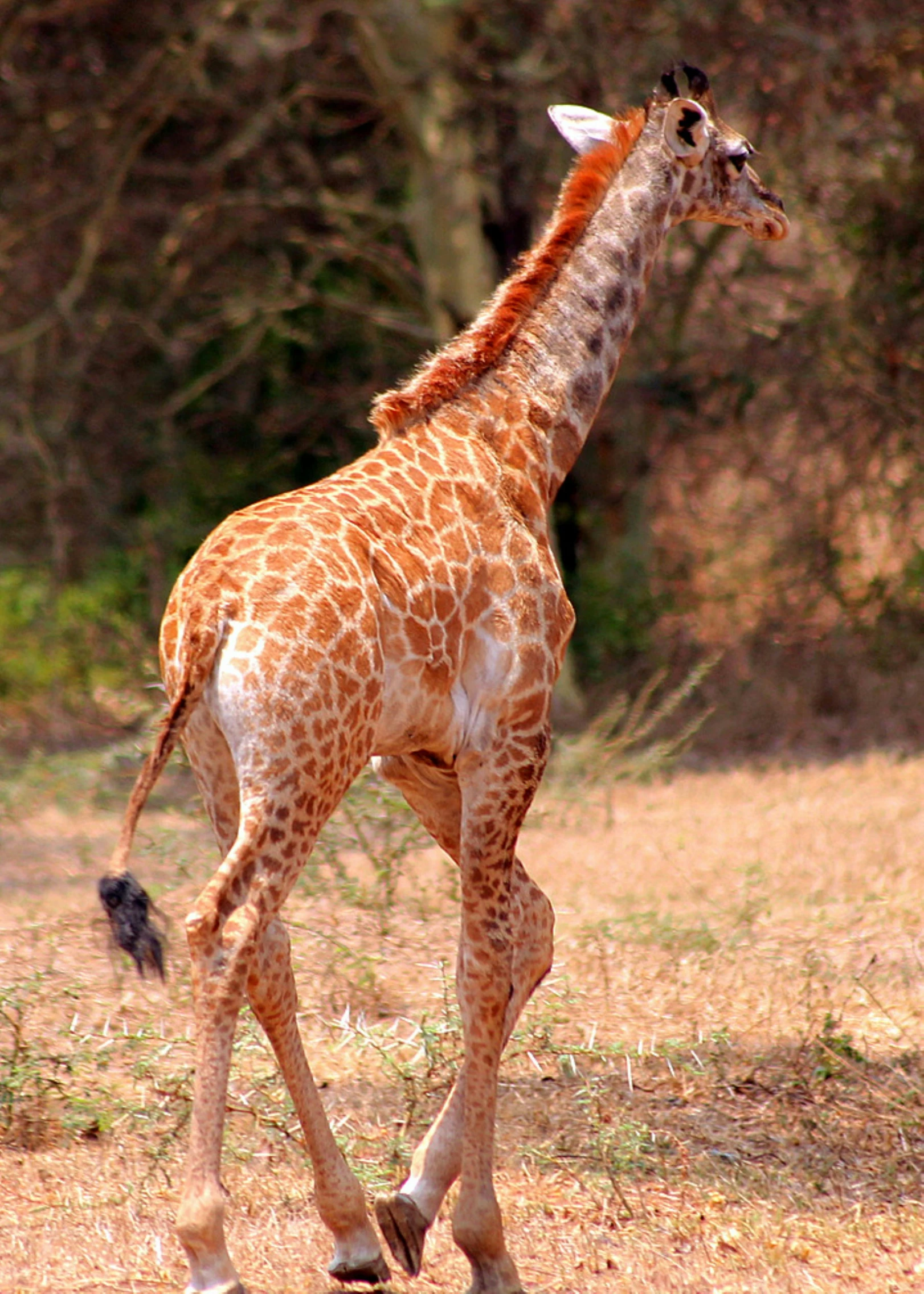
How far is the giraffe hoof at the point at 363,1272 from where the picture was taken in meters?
3.82

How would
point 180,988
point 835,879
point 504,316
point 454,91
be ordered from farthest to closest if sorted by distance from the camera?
point 454,91 < point 835,879 < point 180,988 < point 504,316

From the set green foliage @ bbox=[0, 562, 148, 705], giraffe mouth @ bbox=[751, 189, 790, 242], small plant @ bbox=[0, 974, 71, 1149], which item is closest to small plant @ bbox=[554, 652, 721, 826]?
giraffe mouth @ bbox=[751, 189, 790, 242]

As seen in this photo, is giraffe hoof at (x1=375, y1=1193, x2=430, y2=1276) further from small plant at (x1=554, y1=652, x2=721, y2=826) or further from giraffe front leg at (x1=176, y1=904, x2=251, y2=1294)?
small plant at (x1=554, y1=652, x2=721, y2=826)

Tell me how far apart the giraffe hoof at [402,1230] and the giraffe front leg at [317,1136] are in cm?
5

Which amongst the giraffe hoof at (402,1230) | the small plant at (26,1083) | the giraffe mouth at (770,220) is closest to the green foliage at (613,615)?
the giraffe mouth at (770,220)

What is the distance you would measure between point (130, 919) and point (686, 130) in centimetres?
308

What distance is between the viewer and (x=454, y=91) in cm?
1101

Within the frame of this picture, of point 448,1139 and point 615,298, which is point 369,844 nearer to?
point 448,1139

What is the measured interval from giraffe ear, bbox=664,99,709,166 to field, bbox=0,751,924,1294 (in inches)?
109

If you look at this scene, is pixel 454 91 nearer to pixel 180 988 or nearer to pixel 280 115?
pixel 280 115

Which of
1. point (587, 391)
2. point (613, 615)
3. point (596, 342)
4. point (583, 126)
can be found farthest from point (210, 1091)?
point (613, 615)

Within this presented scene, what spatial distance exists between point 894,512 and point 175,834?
6.68m

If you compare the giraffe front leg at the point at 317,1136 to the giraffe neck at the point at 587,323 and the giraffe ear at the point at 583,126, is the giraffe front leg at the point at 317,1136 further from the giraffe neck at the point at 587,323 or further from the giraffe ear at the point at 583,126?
the giraffe ear at the point at 583,126

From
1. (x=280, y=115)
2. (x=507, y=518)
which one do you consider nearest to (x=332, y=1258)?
(x=507, y=518)
